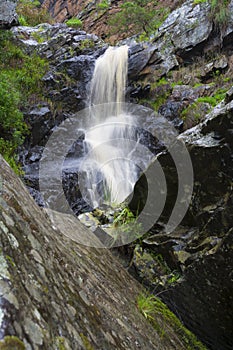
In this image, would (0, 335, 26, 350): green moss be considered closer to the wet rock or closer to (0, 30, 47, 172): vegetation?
(0, 30, 47, 172): vegetation

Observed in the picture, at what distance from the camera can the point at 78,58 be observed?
12516mm

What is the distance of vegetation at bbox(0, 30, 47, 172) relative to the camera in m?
7.72

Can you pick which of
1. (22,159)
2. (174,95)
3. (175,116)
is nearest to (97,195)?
(22,159)

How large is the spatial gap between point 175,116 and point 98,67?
4237 millimetres

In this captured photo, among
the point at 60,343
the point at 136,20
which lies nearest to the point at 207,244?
the point at 60,343

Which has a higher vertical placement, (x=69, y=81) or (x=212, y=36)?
(x=69, y=81)

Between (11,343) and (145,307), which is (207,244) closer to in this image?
(145,307)

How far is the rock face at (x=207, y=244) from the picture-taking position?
8.05 feet

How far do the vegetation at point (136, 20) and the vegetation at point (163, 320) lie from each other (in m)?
14.8

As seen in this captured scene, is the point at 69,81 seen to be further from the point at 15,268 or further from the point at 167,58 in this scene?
the point at 15,268

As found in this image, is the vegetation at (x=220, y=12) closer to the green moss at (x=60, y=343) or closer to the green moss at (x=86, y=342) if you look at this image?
the green moss at (x=86, y=342)

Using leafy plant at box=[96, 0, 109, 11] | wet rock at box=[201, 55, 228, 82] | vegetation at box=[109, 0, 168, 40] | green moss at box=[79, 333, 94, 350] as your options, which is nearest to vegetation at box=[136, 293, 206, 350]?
green moss at box=[79, 333, 94, 350]

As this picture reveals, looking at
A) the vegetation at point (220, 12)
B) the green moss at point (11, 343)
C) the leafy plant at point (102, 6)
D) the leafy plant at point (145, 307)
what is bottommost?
the leafy plant at point (145, 307)

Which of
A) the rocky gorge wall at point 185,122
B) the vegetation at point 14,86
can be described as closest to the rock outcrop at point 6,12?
the vegetation at point 14,86
